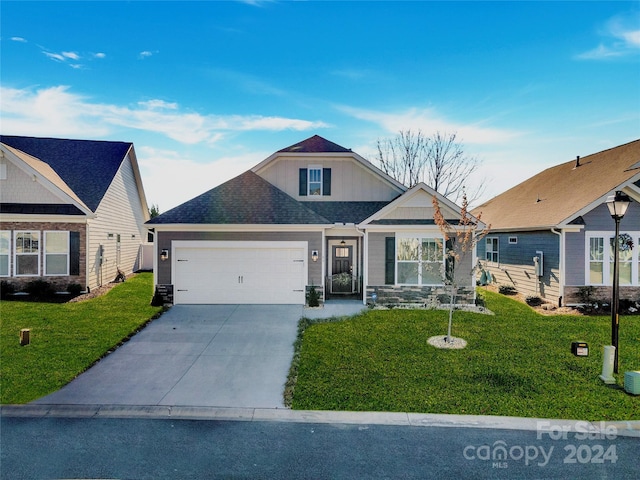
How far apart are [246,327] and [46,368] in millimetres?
4525

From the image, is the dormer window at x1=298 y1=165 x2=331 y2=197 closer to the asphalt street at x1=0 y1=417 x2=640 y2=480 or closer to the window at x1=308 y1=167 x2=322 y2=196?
the window at x1=308 y1=167 x2=322 y2=196

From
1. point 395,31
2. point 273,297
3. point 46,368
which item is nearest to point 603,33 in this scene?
point 395,31

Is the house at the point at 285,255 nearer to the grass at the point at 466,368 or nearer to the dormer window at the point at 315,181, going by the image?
the grass at the point at 466,368

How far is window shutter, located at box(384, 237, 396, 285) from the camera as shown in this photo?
1270cm

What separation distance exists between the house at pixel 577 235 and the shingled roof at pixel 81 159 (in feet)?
60.4

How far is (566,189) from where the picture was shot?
15227mm

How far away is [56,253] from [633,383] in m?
17.6

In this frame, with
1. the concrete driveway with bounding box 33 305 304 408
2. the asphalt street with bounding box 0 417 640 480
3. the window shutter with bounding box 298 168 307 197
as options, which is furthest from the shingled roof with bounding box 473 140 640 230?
the concrete driveway with bounding box 33 305 304 408

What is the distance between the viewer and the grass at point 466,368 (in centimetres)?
569

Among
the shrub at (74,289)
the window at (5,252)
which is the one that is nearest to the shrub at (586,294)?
the shrub at (74,289)

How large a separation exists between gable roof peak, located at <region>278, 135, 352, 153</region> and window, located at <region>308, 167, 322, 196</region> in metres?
0.83

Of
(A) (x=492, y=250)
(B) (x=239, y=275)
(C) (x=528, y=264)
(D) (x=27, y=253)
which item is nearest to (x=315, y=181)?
(B) (x=239, y=275)

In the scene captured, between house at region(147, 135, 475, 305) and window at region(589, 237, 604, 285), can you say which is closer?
house at region(147, 135, 475, 305)

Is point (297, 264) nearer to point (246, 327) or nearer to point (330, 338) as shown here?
point (246, 327)
